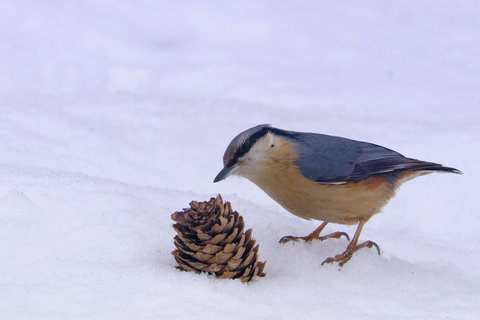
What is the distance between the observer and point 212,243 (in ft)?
11.3

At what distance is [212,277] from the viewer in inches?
136

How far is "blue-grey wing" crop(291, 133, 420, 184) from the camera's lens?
4.14 m

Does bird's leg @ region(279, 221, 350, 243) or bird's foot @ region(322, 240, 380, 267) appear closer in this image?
bird's foot @ region(322, 240, 380, 267)

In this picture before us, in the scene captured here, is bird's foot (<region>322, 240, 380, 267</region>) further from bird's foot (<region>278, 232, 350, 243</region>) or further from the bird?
bird's foot (<region>278, 232, 350, 243</region>)

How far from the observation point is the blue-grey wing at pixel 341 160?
4.14 metres

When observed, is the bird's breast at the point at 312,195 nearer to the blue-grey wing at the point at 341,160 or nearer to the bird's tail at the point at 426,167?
the blue-grey wing at the point at 341,160

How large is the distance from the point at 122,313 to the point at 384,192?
80.4 inches

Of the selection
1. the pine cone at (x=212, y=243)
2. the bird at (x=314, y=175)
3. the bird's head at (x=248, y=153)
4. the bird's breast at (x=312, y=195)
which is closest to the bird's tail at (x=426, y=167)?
the bird at (x=314, y=175)

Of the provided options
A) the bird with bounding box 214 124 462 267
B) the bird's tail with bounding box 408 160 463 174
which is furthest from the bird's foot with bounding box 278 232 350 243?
the bird's tail with bounding box 408 160 463 174

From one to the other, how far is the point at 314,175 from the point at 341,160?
12.5 inches

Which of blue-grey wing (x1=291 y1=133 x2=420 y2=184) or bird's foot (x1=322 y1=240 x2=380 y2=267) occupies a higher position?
blue-grey wing (x1=291 y1=133 x2=420 y2=184)

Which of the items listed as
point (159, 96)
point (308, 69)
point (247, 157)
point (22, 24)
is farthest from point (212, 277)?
point (22, 24)

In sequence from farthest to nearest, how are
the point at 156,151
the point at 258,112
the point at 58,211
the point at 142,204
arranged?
the point at 258,112 → the point at 156,151 → the point at 142,204 → the point at 58,211

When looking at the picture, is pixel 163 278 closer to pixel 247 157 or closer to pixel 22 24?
pixel 247 157
